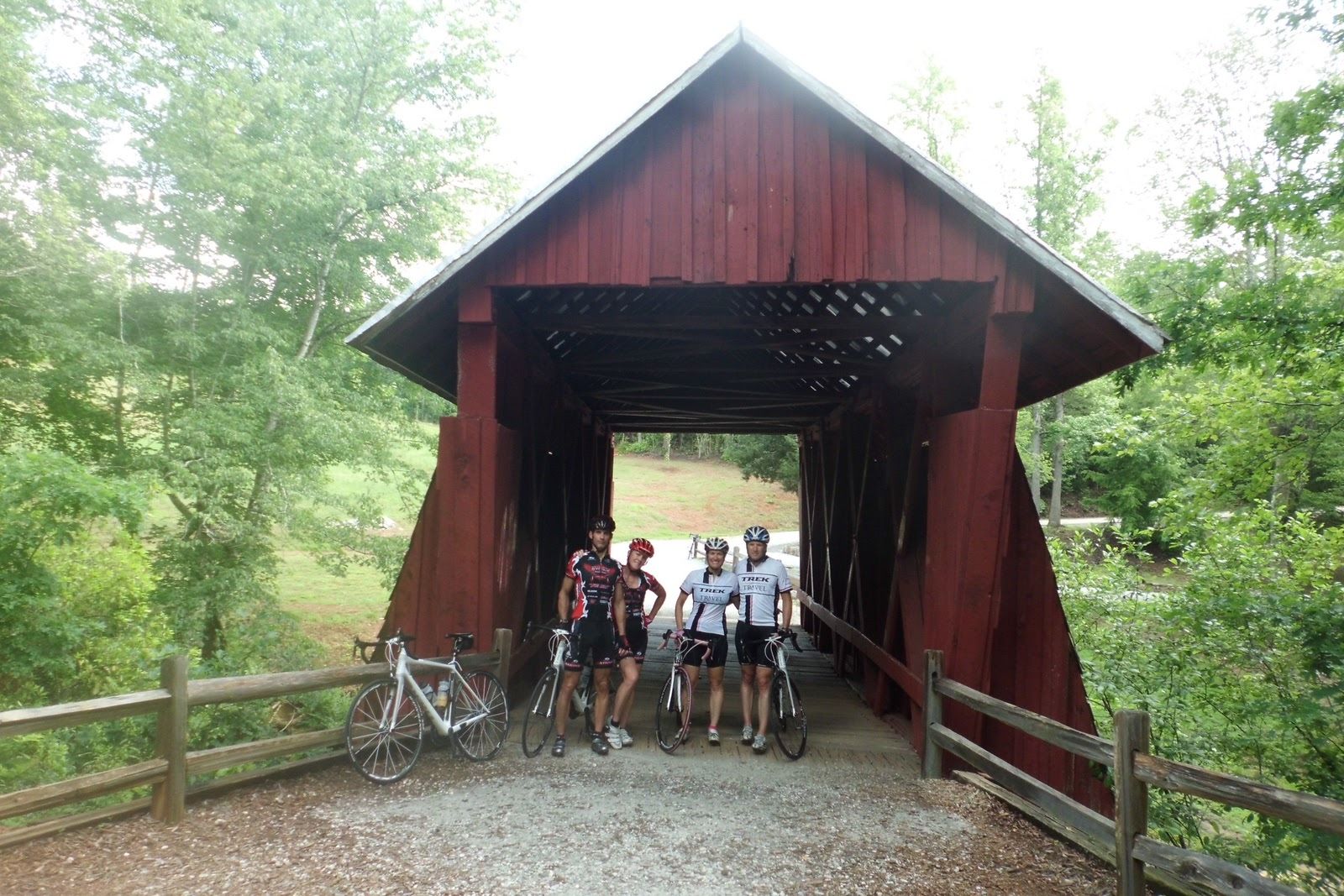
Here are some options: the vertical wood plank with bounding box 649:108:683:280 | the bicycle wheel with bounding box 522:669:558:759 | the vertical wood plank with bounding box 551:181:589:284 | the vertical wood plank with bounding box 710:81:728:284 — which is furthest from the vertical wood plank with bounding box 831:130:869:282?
the bicycle wheel with bounding box 522:669:558:759

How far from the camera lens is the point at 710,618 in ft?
21.5

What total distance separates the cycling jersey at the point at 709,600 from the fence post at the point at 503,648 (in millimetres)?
1384

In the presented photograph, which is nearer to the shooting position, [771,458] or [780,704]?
[780,704]

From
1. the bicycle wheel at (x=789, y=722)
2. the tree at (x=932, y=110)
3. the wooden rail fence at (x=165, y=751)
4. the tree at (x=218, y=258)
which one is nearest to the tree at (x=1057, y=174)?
the tree at (x=932, y=110)

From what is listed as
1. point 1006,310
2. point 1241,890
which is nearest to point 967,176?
point 1006,310

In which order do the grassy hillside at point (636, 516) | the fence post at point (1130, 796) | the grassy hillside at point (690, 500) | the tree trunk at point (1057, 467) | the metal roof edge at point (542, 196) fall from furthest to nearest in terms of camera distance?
the grassy hillside at point (690, 500), the tree trunk at point (1057, 467), the grassy hillside at point (636, 516), the metal roof edge at point (542, 196), the fence post at point (1130, 796)

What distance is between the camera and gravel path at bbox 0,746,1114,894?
397cm

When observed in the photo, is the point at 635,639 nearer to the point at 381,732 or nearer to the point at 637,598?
the point at 637,598

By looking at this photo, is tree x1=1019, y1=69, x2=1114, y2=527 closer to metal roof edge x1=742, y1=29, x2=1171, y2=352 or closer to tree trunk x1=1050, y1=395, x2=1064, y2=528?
tree trunk x1=1050, y1=395, x2=1064, y2=528

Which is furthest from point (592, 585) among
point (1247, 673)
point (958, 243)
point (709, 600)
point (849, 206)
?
point (1247, 673)

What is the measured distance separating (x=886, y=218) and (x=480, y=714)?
4.36 metres

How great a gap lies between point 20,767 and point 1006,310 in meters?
9.28

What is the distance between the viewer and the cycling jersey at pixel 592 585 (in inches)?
246

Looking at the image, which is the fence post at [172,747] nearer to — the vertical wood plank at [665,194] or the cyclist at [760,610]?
the cyclist at [760,610]
